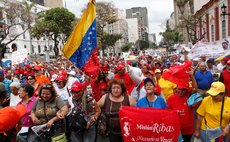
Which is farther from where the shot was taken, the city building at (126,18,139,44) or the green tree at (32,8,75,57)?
the city building at (126,18,139,44)

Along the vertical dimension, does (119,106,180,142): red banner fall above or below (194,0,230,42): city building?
below

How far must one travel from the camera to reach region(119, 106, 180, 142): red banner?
14.0 ft

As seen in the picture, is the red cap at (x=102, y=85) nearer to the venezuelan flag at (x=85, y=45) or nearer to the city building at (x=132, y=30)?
the venezuelan flag at (x=85, y=45)

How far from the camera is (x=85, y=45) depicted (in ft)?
18.7

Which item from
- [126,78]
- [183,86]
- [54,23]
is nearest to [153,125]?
[183,86]

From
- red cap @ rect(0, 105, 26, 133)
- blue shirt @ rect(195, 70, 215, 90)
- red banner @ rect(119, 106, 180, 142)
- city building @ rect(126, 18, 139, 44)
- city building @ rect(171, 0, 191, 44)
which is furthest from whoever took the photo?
city building @ rect(126, 18, 139, 44)

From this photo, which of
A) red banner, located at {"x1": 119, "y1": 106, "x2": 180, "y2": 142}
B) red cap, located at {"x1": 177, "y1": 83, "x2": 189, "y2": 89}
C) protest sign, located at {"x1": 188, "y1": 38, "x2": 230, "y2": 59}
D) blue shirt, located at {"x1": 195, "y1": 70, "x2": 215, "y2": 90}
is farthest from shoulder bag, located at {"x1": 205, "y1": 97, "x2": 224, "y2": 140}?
protest sign, located at {"x1": 188, "y1": 38, "x2": 230, "y2": 59}

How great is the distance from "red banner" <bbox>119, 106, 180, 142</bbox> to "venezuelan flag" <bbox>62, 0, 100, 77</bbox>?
165 centimetres

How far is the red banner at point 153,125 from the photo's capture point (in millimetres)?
4273

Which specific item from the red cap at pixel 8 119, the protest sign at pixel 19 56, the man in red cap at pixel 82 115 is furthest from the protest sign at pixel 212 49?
the protest sign at pixel 19 56

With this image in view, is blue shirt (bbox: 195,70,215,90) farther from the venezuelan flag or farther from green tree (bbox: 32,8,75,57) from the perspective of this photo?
green tree (bbox: 32,8,75,57)

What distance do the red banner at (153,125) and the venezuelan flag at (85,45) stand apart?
5.41 ft

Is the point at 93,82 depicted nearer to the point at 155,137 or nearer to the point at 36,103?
the point at 36,103

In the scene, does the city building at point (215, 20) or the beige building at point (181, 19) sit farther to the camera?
the beige building at point (181, 19)
